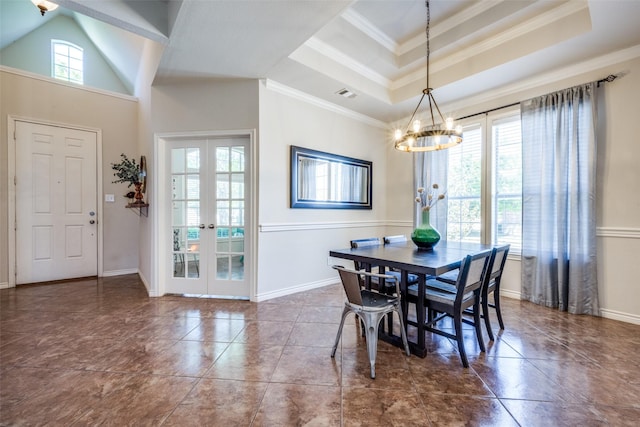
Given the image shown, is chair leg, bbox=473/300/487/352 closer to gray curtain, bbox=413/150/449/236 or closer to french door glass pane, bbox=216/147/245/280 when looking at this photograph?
gray curtain, bbox=413/150/449/236

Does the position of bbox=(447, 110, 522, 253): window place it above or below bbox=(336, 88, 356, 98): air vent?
below

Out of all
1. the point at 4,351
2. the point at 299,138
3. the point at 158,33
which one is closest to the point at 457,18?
the point at 299,138

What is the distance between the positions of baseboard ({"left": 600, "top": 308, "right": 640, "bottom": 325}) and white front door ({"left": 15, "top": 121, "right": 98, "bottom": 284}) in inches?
272

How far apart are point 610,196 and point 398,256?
2.52 meters

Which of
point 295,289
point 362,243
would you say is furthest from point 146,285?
point 362,243

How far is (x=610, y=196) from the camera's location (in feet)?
9.32

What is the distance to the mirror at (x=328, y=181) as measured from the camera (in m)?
3.72

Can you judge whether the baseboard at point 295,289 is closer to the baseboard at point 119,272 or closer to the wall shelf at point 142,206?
the wall shelf at point 142,206

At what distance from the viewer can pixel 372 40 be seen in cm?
331

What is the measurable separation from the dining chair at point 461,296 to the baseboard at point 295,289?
1836 mm

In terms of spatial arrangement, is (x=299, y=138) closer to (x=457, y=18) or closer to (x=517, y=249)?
(x=457, y=18)

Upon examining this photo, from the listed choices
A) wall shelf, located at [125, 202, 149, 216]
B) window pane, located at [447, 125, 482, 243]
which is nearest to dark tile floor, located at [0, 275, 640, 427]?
window pane, located at [447, 125, 482, 243]

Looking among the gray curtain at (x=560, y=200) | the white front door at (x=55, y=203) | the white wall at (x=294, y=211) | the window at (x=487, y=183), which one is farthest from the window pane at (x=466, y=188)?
the white front door at (x=55, y=203)

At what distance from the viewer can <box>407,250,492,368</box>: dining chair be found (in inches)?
75.7
